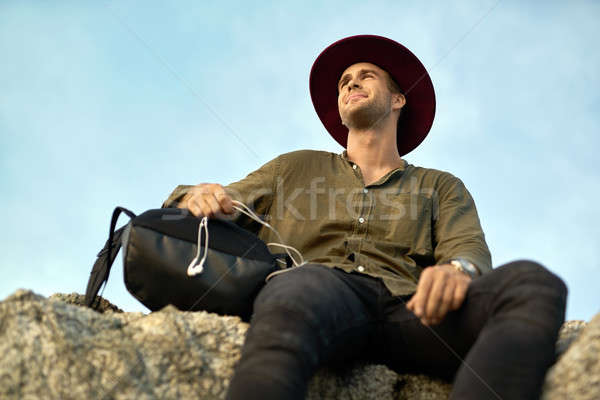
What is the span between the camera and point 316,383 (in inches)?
91.7

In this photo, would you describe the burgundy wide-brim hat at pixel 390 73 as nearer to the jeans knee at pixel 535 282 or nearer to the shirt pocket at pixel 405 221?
the shirt pocket at pixel 405 221

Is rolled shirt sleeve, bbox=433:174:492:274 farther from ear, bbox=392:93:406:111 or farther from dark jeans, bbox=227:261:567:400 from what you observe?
ear, bbox=392:93:406:111

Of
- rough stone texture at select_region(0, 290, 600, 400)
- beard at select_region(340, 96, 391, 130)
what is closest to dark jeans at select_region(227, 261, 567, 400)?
rough stone texture at select_region(0, 290, 600, 400)

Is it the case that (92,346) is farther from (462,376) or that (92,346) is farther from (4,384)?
(462,376)

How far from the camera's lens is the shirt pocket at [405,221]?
314cm

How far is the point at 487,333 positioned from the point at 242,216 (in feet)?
5.38

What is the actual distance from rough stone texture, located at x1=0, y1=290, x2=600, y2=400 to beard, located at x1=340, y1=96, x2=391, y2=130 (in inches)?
76.5

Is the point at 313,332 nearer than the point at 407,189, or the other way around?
the point at 313,332

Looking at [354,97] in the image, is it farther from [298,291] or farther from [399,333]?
[298,291]

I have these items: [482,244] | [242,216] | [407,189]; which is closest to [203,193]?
[242,216]

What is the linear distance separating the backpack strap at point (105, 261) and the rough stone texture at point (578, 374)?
195 centimetres

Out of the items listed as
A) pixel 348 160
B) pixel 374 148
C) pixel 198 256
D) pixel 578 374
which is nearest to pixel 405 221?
pixel 348 160

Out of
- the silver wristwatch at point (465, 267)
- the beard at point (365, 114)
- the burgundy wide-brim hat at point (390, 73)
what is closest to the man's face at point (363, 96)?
the beard at point (365, 114)

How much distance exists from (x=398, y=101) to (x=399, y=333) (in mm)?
2384
